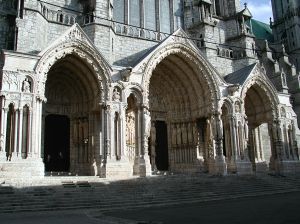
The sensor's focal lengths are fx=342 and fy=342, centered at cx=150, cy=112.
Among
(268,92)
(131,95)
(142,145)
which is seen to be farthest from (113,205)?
(268,92)

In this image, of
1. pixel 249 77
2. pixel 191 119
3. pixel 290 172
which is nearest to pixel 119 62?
pixel 191 119

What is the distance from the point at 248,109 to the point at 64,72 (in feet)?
40.7

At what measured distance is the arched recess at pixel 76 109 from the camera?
16.4 meters

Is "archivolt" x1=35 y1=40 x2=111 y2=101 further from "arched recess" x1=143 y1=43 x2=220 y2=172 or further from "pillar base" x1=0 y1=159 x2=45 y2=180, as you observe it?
"arched recess" x1=143 y1=43 x2=220 y2=172

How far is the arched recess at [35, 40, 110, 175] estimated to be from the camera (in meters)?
16.4

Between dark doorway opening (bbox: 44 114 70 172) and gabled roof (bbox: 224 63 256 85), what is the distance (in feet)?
→ 34.0

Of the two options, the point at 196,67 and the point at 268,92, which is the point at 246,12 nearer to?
the point at 268,92

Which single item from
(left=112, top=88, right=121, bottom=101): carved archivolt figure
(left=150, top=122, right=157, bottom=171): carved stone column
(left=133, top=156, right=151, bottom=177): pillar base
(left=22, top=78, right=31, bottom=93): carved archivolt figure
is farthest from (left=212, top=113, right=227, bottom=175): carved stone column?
(left=22, top=78, right=31, bottom=93): carved archivolt figure

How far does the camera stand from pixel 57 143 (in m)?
17.8

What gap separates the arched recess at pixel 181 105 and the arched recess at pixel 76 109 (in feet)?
12.1

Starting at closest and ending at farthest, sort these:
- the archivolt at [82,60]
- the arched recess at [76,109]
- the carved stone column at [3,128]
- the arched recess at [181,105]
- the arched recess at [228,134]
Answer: the carved stone column at [3,128], the archivolt at [82,60], the arched recess at [76,109], the arched recess at [228,134], the arched recess at [181,105]

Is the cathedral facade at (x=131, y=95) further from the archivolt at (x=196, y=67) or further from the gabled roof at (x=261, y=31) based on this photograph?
the gabled roof at (x=261, y=31)

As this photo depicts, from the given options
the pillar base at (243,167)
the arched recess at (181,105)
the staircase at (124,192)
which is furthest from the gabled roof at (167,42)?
the pillar base at (243,167)

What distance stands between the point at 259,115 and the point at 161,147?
22.8ft
